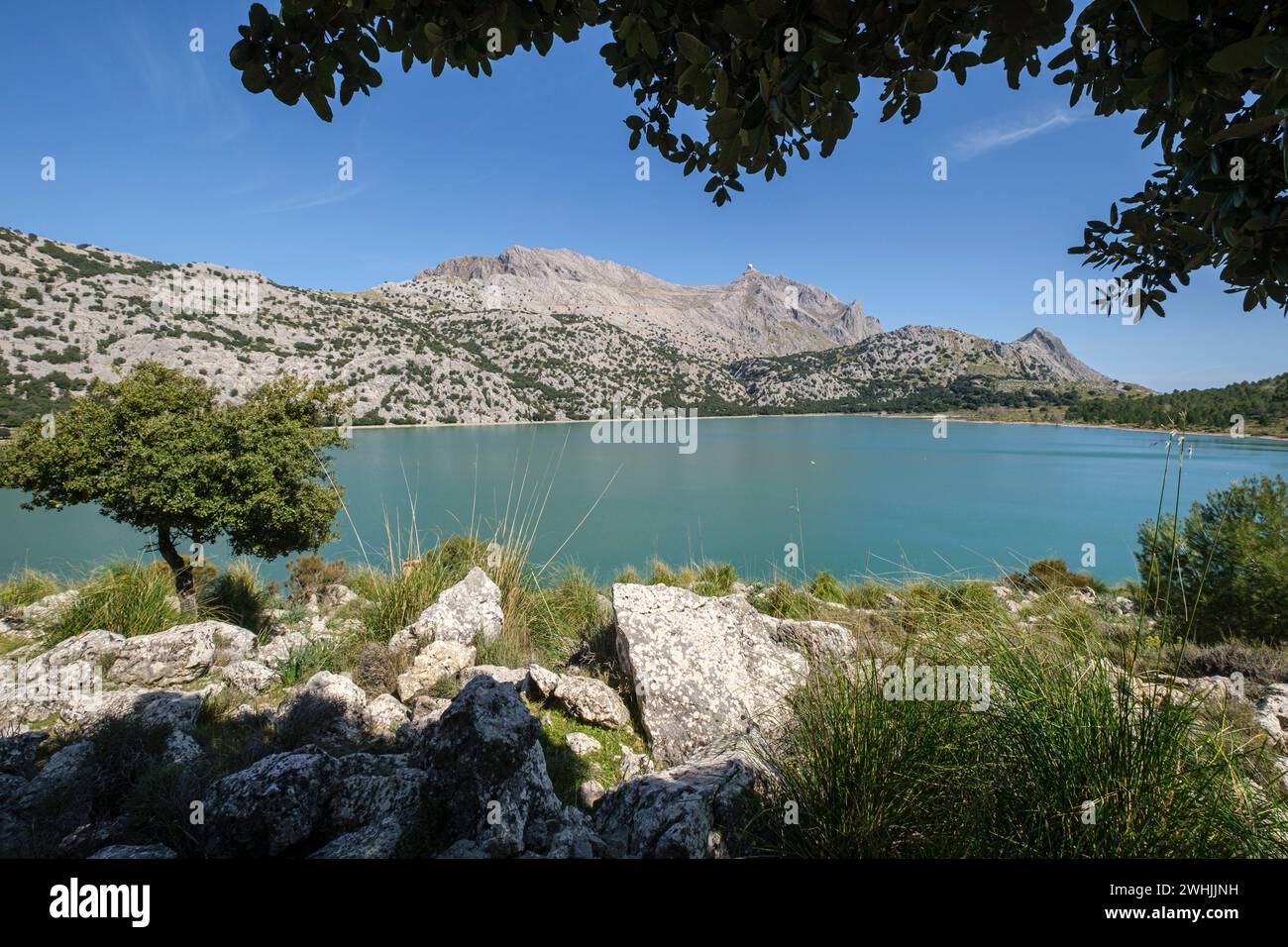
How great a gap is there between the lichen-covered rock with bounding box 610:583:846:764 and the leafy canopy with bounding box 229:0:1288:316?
2467 mm

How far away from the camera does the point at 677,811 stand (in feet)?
6.79

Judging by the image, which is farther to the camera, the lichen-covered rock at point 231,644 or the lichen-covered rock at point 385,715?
the lichen-covered rock at point 231,644

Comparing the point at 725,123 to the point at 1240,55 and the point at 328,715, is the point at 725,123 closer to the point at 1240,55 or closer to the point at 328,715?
the point at 1240,55

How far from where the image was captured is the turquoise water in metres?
23.9

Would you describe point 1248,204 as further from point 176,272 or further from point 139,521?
point 176,272

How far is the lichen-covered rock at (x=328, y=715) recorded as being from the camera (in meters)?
2.75

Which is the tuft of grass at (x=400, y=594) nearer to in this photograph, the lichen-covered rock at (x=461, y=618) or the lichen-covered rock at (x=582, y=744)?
the lichen-covered rock at (x=461, y=618)

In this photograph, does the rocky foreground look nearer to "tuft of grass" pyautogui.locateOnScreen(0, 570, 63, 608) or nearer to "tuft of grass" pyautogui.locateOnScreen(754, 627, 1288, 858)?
"tuft of grass" pyautogui.locateOnScreen(754, 627, 1288, 858)

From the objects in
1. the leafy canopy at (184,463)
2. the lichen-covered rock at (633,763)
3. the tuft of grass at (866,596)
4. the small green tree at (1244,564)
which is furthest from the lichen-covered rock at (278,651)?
the small green tree at (1244,564)

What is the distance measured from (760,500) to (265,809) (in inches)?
1568

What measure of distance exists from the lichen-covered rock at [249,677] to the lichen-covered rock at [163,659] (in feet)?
0.81
